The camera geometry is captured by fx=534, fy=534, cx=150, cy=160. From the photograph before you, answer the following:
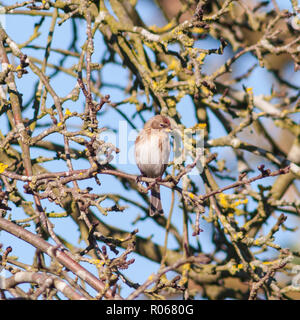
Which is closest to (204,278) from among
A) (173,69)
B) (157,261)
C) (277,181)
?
(157,261)

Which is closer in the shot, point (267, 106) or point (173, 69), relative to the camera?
point (173, 69)

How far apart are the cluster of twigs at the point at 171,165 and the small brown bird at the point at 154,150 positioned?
18cm

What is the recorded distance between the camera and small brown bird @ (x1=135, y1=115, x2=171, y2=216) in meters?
5.66

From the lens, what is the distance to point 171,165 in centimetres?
494

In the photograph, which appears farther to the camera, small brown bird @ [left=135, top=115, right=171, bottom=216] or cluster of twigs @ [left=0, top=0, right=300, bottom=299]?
small brown bird @ [left=135, top=115, right=171, bottom=216]

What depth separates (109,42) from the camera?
5.70 metres

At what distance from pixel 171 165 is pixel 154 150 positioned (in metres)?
0.92

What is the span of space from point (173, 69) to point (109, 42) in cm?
89

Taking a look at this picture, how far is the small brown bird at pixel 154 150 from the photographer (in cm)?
566

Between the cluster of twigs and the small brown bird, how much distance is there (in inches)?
7.1

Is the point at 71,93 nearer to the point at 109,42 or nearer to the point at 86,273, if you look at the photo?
the point at 109,42

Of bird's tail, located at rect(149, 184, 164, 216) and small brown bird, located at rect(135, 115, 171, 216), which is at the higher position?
small brown bird, located at rect(135, 115, 171, 216)

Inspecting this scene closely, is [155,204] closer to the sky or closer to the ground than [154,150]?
closer to the ground
